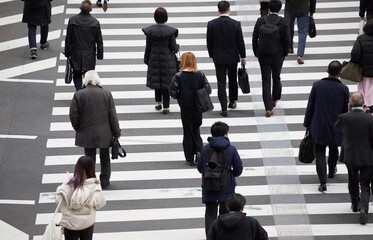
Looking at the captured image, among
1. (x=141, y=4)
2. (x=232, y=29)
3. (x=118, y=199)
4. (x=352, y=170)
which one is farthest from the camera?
(x=141, y=4)

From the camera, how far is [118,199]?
13664mm

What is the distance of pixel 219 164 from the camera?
11.4 meters

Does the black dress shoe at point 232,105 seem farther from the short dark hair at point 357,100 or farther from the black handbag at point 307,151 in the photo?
the short dark hair at point 357,100

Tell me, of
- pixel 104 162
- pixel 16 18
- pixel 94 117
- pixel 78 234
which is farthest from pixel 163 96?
pixel 16 18

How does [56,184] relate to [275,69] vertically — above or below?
below

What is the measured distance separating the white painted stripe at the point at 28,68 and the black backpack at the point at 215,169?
7744mm

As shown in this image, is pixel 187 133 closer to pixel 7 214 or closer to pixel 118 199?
pixel 118 199

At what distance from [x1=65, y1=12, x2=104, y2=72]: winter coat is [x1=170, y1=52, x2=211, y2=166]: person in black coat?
2.65 metres

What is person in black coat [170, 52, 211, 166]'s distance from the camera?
14.2 meters

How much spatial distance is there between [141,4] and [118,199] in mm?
9009

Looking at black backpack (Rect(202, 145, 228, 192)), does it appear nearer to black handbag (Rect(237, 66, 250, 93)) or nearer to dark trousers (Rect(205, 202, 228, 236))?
dark trousers (Rect(205, 202, 228, 236))

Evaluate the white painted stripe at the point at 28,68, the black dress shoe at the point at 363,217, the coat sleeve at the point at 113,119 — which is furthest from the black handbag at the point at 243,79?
the white painted stripe at the point at 28,68

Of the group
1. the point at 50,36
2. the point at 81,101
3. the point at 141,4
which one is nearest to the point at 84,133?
the point at 81,101

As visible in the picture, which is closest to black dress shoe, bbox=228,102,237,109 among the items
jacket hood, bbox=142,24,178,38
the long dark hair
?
jacket hood, bbox=142,24,178,38
